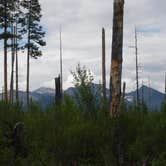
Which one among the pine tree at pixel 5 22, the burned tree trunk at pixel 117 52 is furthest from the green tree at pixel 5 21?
the burned tree trunk at pixel 117 52

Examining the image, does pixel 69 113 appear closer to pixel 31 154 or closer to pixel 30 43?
pixel 31 154

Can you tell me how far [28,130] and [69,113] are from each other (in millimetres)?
1060

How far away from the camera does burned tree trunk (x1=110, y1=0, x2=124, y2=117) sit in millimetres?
12477

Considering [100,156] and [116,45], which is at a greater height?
[116,45]

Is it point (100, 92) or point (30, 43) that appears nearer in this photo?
point (100, 92)

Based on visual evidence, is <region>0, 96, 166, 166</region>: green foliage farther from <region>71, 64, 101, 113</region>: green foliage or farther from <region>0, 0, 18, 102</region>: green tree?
<region>0, 0, 18, 102</region>: green tree

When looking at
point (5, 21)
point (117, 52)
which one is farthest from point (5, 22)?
point (117, 52)

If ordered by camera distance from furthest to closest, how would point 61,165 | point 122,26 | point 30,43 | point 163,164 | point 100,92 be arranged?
point 30,43 → point 122,26 → point 100,92 → point 61,165 → point 163,164

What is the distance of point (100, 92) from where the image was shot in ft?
39.8

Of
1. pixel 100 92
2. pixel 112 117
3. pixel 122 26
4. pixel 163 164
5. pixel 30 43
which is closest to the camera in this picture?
pixel 163 164

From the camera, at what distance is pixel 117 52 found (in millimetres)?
12742

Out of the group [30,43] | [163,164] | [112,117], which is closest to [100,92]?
[112,117]

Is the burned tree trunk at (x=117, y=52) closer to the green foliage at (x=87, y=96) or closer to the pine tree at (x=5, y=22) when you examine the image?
the green foliage at (x=87, y=96)

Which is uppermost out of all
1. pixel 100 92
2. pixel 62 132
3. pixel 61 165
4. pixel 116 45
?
pixel 116 45
